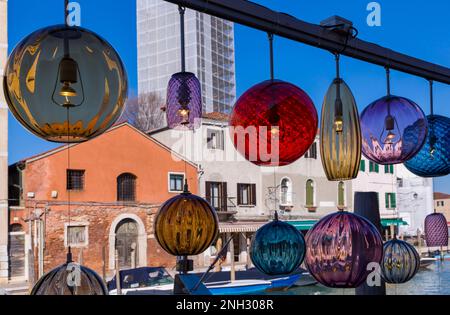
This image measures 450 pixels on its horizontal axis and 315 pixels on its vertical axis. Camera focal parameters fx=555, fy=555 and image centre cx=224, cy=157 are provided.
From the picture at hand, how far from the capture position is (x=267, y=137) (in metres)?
1.38

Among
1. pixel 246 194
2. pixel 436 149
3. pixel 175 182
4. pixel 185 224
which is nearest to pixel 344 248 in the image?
pixel 185 224

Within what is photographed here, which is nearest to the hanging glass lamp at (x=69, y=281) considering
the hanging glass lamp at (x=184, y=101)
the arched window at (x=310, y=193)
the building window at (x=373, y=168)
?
the hanging glass lamp at (x=184, y=101)

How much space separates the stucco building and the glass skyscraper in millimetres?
17258

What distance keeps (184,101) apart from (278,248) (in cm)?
63

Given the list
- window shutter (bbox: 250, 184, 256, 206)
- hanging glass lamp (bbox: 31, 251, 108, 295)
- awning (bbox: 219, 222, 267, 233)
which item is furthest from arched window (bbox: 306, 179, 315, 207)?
hanging glass lamp (bbox: 31, 251, 108, 295)

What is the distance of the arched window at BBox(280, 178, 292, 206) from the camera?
1855 cm

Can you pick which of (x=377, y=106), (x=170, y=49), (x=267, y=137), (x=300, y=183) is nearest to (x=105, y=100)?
(x=267, y=137)

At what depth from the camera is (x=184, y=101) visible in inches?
75.3

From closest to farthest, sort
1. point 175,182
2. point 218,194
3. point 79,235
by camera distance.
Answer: point 79,235 < point 175,182 < point 218,194

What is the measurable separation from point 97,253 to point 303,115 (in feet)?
43.8

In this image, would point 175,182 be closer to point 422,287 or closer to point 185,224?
point 422,287

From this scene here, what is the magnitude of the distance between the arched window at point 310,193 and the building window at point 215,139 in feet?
13.3

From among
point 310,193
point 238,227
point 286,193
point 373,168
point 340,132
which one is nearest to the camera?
point 340,132

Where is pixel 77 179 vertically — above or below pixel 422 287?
above
